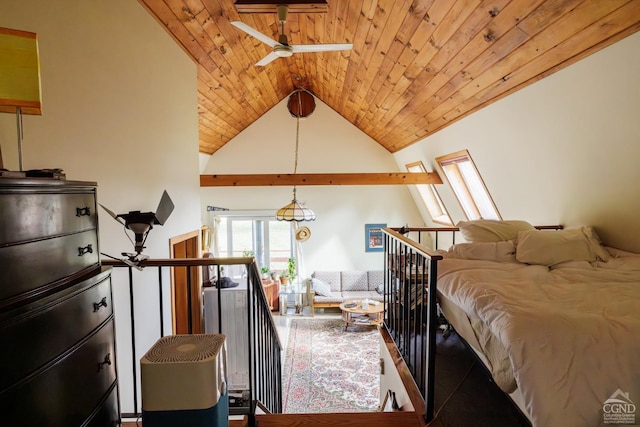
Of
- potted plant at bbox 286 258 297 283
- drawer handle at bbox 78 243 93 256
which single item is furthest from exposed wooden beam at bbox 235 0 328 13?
potted plant at bbox 286 258 297 283

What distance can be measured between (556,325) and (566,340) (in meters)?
0.06

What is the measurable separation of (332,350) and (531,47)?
4968 millimetres

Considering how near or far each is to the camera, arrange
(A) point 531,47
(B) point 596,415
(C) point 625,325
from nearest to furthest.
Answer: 1. (B) point 596,415
2. (C) point 625,325
3. (A) point 531,47

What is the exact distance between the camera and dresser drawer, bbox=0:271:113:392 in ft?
3.03

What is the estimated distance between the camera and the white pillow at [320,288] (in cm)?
717

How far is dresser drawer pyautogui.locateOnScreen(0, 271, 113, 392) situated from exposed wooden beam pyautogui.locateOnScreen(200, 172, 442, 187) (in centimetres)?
426

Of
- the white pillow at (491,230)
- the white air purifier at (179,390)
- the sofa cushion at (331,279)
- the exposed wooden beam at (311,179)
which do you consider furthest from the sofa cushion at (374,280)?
the white air purifier at (179,390)

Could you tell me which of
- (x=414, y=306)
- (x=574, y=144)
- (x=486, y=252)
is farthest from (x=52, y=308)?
(x=574, y=144)

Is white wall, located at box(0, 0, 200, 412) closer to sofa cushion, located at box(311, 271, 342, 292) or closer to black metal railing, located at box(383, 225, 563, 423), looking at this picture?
black metal railing, located at box(383, 225, 563, 423)

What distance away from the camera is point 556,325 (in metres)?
1.36

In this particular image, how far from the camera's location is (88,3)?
1926 mm

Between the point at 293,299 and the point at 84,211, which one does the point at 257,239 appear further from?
the point at 84,211

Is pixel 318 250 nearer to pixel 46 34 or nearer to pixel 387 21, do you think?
pixel 387 21

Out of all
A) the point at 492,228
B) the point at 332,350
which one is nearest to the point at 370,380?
the point at 332,350
